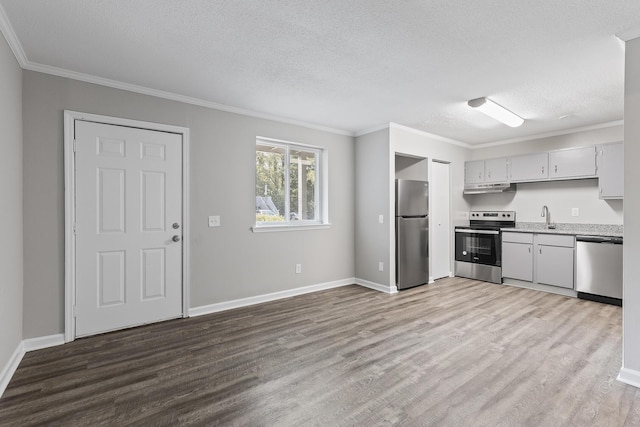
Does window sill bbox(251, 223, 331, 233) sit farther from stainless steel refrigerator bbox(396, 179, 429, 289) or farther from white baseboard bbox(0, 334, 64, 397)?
white baseboard bbox(0, 334, 64, 397)

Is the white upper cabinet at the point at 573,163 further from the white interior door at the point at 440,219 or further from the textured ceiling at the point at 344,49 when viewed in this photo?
the white interior door at the point at 440,219

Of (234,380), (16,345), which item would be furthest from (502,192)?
(16,345)

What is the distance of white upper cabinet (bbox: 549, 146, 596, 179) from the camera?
4.48 metres

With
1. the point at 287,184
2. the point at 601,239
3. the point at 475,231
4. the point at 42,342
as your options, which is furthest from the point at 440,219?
the point at 42,342

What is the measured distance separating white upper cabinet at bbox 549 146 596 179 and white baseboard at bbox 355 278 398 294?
3062 millimetres

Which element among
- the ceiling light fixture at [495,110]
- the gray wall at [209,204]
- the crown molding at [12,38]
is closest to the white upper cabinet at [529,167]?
the ceiling light fixture at [495,110]

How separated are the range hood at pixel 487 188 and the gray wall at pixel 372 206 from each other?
2188 millimetres

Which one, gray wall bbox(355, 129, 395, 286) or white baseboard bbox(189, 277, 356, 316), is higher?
gray wall bbox(355, 129, 395, 286)

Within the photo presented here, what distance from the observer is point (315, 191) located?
4.79m

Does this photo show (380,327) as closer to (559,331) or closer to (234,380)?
(234,380)

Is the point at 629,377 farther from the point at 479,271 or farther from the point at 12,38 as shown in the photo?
the point at 12,38

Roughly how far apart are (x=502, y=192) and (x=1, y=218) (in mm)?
6561

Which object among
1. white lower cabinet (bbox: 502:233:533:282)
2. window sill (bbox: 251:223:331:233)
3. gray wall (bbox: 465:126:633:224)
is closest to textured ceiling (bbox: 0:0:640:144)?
gray wall (bbox: 465:126:633:224)

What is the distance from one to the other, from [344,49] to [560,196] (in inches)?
181
